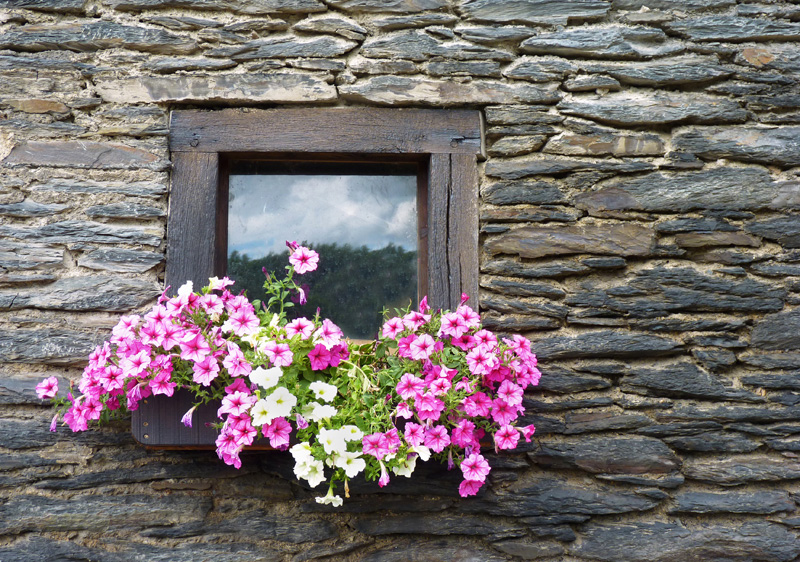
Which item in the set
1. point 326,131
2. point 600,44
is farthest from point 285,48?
point 600,44

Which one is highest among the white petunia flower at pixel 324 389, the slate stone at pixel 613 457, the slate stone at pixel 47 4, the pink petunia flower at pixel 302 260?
the slate stone at pixel 47 4

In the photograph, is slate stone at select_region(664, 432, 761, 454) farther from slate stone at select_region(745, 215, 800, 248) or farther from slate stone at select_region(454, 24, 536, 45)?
slate stone at select_region(454, 24, 536, 45)

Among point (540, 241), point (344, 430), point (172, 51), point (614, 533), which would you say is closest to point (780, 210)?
point (540, 241)

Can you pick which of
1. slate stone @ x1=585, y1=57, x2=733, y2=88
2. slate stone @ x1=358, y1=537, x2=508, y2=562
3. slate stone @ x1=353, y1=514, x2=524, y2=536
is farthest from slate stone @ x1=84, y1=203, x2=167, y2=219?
slate stone @ x1=585, y1=57, x2=733, y2=88

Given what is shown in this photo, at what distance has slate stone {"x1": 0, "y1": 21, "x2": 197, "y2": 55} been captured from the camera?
7.29ft

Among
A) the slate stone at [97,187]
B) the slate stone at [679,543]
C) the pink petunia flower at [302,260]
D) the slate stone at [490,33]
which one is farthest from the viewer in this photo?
the slate stone at [490,33]

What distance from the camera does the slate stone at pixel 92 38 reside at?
2.22 metres

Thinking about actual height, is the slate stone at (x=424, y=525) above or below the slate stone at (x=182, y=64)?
below

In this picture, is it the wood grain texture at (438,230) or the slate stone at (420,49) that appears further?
the slate stone at (420,49)

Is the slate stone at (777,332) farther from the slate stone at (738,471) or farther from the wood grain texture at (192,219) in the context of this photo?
the wood grain texture at (192,219)

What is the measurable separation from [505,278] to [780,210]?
3.41 feet

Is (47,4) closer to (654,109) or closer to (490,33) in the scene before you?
(490,33)

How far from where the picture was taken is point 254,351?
1.87 meters

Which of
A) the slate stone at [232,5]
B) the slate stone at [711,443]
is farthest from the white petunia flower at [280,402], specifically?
the slate stone at [232,5]
